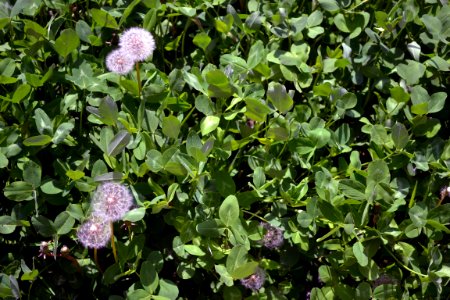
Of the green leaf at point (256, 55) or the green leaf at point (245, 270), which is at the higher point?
the green leaf at point (256, 55)

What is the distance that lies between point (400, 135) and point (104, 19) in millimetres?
775

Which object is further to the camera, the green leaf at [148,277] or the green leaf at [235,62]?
the green leaf at [235,62]

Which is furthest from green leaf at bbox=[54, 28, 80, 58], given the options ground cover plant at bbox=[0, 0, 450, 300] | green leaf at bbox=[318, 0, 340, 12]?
green leaf at bbox=[318, 0, 340, 12]

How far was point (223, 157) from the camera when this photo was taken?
1.48 meters

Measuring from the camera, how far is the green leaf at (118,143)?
4.48 feet

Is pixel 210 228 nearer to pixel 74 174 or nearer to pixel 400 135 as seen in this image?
pixel 74 174

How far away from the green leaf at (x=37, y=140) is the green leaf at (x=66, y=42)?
239 millimetres

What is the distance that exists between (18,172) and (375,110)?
2.92ft

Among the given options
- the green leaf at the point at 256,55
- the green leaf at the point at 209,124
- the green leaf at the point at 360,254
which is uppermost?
the green leaf at the point at 256,55

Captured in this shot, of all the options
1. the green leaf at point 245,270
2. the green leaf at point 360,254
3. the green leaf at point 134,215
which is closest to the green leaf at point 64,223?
the green leaf at point 134,215

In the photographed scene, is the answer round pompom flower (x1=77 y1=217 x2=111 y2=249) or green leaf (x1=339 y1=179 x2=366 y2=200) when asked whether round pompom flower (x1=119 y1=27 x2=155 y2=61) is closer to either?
round pompom flower (x1=77 y1=217 x2=111 y2=249)

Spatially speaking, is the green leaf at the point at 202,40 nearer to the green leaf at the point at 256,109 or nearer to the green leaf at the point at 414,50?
the green leaf at the point at 256,109

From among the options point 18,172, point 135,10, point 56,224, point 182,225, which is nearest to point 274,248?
point 182,225

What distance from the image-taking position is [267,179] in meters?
1.57
